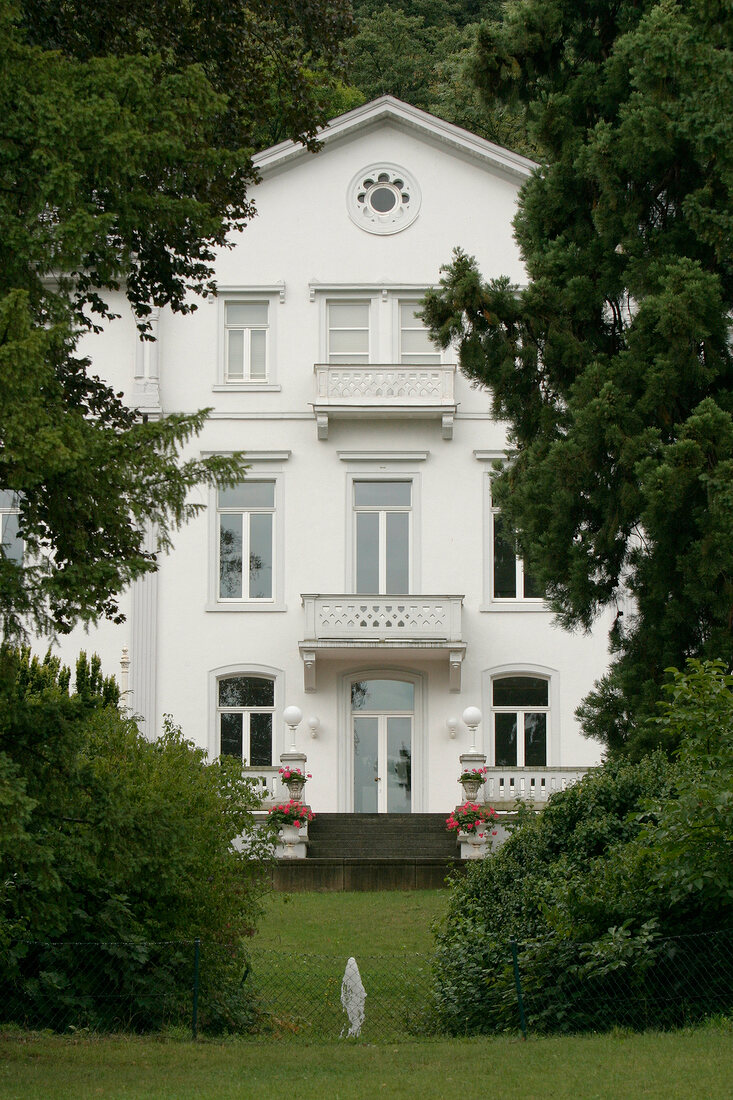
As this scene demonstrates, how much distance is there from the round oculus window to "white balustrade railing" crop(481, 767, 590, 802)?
1099cm

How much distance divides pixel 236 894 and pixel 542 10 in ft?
30.0

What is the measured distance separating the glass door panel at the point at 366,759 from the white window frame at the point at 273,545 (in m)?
2.65

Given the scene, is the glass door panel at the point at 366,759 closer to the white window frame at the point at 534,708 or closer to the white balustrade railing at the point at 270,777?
the white window frame at the point at 534,708

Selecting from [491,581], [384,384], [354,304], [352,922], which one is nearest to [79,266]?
[352,922]

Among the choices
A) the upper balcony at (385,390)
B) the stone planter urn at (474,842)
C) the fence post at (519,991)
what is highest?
the upper balcony at (385,390)

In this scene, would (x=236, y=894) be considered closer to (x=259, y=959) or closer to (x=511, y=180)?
(x=259, y=959)

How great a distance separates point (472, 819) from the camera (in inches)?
886

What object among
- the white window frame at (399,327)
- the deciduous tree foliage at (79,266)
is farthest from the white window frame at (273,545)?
the deciduous tree foliage at (79,266)

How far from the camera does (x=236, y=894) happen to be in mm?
12508

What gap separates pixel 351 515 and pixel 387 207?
6158mm

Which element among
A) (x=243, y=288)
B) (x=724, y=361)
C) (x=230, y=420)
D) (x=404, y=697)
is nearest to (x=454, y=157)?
(x=243, y=288)

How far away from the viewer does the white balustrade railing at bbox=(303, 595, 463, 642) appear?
85.4ft

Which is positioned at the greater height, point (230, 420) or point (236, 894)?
point (230, 420)

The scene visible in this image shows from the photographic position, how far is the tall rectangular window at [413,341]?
27.9 m
